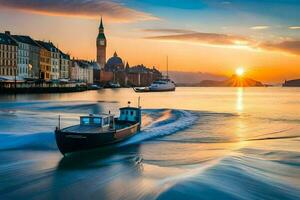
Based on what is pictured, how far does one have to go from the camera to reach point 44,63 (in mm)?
139875

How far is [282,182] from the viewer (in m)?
17.5

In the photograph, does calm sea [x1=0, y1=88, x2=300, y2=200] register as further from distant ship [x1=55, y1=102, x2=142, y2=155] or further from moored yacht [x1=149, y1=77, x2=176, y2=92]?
moored yacht [x1=149, y1=77, x2=176, y2=92]

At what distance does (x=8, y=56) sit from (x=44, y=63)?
2528cm

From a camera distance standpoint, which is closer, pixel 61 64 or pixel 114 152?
pixel 114 152

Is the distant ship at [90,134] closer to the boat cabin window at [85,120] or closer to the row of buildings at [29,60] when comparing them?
the boat cabin window at [85,120]

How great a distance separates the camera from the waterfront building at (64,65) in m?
157

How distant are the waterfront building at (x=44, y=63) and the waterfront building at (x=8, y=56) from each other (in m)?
18.6

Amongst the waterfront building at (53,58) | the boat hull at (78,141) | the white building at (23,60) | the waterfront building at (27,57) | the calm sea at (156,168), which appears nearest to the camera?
the calm sea at (156,168)

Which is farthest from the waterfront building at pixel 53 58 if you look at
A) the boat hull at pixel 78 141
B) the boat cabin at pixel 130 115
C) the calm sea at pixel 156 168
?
the boat hull at pixel 78 141

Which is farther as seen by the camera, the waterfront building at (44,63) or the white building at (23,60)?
the waterfront building at (44,63)

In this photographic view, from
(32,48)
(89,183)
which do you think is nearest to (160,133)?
(89,183)

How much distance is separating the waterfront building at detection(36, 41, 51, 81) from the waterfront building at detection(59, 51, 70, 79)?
508 inches

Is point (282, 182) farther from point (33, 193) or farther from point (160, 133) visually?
point (160, 133)

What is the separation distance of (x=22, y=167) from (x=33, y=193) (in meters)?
4.49
